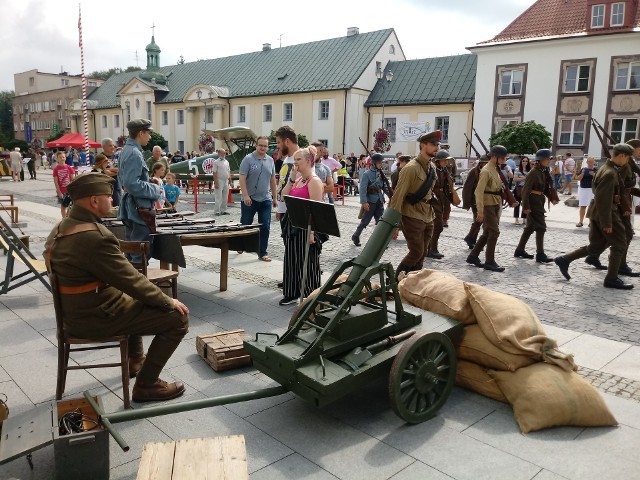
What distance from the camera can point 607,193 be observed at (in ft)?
22.1

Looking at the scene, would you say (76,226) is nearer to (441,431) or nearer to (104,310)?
(104,310)

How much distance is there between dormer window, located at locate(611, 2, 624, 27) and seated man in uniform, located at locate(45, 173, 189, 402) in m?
32.7

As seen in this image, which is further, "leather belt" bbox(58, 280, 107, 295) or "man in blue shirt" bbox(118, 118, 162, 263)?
"man in blue shirt" bbox(118, 118, 162, 263)

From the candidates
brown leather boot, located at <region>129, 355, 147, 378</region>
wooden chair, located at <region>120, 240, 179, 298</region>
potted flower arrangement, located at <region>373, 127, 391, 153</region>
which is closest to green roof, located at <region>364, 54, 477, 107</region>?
potted flower arrangement, located at <region>373, 127, 391, 153</region>

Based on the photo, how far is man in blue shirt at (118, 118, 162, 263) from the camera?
547 centimetres

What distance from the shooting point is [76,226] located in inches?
123

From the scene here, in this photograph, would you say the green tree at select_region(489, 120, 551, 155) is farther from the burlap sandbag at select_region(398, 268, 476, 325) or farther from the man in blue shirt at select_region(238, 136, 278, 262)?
the burlap sandbag at select_region(398, 268, 476, 325)

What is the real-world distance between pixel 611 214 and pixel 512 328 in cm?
402

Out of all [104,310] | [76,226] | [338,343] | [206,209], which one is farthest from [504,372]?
[206,209]

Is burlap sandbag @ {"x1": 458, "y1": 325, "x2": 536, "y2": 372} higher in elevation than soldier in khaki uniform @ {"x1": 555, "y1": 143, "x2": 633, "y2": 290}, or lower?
lower

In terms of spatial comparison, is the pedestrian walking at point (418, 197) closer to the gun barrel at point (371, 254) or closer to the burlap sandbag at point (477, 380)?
the gun barrel at point (371, 254)

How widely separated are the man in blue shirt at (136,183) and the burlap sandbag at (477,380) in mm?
3592

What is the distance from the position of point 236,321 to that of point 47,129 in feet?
275

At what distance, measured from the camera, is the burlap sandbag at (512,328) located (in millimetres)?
3695
